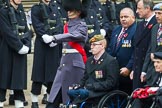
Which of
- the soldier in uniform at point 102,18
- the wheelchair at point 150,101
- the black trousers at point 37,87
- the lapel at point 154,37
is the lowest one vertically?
the black trousers at point 37,87

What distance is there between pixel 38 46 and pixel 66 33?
2456mm

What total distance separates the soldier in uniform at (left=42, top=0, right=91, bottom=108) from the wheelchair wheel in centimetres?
57

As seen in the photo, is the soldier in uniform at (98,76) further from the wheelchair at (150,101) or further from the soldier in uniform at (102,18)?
the soldier in uniform at (102,18)

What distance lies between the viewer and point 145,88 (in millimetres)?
9258

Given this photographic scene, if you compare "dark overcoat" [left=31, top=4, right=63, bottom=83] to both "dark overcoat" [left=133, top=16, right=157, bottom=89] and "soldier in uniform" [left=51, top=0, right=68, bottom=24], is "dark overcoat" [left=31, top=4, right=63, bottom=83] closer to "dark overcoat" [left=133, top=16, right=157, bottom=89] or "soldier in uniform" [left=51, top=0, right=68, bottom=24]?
"soldier in uniform" [left=51, top=0, right=68, bottom=24]

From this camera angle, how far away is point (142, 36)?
9.95m

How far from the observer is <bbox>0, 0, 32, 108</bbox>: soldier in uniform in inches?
442

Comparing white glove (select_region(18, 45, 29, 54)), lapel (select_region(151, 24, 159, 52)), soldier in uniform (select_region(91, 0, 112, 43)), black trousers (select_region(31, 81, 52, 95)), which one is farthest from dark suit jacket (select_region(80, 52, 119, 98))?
soldier in uniform (select_region(91, 0, 112, 43))

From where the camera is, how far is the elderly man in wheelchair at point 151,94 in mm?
8882

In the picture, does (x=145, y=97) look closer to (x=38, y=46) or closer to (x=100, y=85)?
(x=100, y=85)

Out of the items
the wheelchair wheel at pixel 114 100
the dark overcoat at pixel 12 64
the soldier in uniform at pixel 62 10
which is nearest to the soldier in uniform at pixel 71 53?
the wheelchair wheel at pixel 114 100

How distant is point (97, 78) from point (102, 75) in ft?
0.26

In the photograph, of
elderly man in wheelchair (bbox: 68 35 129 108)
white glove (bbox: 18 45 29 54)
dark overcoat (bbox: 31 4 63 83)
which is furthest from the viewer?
dark overcoat (bbox: 31 4 63 83)

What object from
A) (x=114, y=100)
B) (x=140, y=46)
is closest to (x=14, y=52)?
(x=114, y=100)
